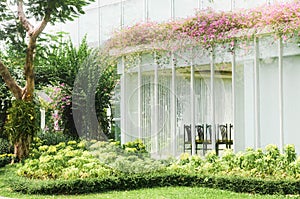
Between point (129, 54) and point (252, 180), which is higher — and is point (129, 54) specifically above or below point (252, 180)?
above

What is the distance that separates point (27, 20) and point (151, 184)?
239 inches

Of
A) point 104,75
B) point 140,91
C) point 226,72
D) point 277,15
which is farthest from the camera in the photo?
point 104,75

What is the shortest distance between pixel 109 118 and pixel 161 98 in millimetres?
5413

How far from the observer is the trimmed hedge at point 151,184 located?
8773 millimetres

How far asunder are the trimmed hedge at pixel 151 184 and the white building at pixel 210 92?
65.2 inches

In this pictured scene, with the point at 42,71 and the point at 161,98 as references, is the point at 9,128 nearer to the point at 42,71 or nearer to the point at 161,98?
the point at 161,98

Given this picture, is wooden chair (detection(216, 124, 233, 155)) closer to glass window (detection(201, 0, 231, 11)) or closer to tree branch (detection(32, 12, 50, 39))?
glass window (detection(201, 0, 231, 11))

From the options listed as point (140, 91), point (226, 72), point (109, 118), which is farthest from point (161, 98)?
point (109, 118)

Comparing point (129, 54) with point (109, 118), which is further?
point (109, 118)

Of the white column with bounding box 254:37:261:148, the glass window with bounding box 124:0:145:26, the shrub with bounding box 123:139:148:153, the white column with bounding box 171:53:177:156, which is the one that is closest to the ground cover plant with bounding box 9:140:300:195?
the shrub with bounding box 123:139:148:153

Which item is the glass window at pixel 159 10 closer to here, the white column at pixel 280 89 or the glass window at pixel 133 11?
the glass window at pixel 133 11

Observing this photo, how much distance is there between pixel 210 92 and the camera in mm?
12102

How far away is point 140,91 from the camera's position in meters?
13.4

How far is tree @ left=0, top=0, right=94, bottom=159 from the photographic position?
1317 cm
